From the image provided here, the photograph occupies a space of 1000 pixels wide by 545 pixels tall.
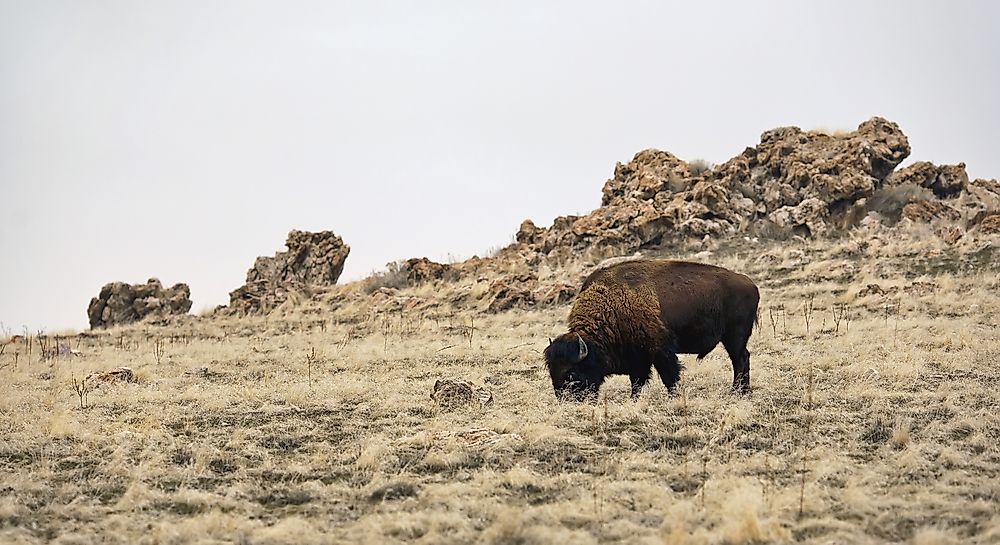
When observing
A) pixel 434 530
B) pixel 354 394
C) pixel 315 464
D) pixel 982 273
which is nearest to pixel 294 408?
pixel 354 394

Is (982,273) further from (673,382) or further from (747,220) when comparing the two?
(673,382)

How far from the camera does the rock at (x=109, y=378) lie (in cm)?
1385

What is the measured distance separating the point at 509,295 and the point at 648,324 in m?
12.8

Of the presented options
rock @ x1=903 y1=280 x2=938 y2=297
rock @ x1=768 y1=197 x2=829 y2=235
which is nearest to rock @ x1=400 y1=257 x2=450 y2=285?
rock @ x1=768 y1=197 x2=829 y2=235

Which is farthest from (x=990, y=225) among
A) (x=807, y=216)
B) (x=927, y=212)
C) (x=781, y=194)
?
(x=781, y=194)

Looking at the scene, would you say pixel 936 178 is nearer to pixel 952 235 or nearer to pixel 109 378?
pixel 952 235

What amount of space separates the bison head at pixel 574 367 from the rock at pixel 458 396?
0.96 m

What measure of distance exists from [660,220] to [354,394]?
18.8 metres

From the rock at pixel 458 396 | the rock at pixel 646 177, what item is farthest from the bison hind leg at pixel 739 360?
the rock at pixel 646 177

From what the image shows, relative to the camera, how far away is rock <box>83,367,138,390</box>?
45.4 feet

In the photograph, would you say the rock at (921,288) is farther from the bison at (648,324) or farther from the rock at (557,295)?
the bison at (648,324)

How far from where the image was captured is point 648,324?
11.6 m

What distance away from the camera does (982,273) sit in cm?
2217

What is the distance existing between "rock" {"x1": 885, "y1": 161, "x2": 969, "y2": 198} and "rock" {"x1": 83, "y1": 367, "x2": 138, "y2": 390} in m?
25.8
